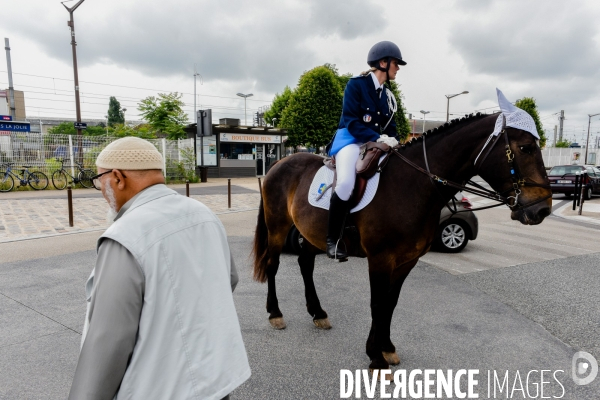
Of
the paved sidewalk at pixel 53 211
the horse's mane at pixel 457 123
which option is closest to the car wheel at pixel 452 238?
the horse's mane at pixel 457 123

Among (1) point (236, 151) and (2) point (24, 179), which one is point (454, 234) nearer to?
(2) point (24, 179)

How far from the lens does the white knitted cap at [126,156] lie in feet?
4.88

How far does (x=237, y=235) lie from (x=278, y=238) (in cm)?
461

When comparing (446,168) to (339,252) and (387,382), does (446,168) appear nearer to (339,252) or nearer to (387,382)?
(339,252)

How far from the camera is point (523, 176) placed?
2.87m

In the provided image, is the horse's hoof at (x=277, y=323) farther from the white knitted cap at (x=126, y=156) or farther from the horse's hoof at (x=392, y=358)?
the white knitted cap at (x=126, y=156)

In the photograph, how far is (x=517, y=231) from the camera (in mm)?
9922

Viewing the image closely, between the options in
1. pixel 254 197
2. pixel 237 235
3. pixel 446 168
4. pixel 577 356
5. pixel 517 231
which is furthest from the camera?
pixel 254 197

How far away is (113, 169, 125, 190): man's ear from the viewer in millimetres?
1515

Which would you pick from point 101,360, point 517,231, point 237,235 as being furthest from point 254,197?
point 101,360

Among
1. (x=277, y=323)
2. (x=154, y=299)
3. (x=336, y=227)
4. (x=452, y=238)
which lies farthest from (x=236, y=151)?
(x=154, y=299)

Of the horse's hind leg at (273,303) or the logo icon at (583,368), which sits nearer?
the logo icon at (583,368)

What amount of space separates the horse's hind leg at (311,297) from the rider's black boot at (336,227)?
87cm

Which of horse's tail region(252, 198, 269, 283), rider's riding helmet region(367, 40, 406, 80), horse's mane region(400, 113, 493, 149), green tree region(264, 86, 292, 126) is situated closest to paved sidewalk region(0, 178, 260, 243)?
horse's tail region(252, 198, 269, 283)
